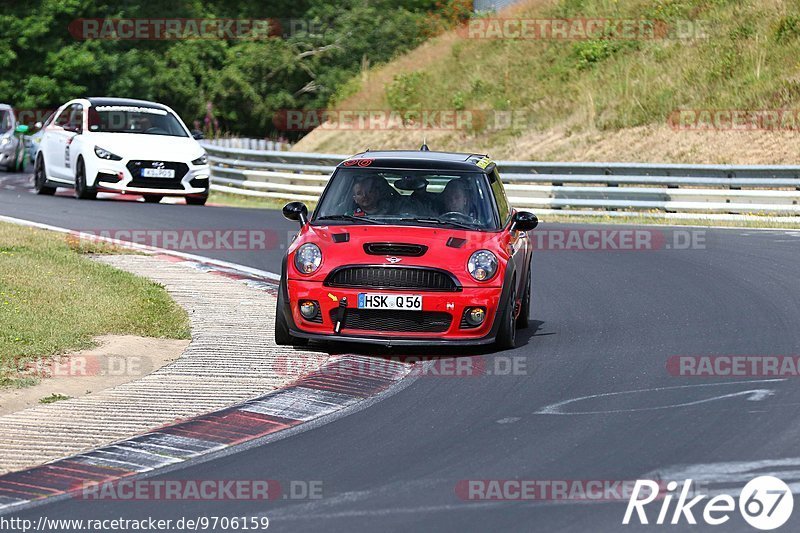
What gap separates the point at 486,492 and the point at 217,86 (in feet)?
160

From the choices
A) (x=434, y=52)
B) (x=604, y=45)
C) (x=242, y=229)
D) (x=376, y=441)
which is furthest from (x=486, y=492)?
(x=434, y=52)

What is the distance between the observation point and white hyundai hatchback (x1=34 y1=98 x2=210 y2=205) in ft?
79.9

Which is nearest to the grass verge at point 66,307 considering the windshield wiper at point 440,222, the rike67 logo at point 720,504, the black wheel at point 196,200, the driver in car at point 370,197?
the driver in car at point 370,197

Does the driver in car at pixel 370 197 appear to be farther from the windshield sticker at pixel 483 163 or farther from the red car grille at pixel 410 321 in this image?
the red car grille at pixel 410 321

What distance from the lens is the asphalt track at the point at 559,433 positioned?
6.73 meters

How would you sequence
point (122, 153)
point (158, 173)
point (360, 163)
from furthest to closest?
point (158, 173), point (122, 153), point (360, 163)

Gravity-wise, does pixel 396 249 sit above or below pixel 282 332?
above

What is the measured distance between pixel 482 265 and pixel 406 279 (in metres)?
0.61

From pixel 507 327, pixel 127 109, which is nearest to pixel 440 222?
pixel 507 327

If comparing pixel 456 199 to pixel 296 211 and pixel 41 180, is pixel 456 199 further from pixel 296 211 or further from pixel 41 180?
pixel 41 180

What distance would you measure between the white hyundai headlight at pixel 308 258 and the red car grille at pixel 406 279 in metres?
0.37

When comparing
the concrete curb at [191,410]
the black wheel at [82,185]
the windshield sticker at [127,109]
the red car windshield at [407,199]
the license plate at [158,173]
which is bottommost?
the concrete curb at [191,410]

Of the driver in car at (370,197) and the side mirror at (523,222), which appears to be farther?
the side mirror at (523,222)

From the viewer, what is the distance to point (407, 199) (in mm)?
11984
